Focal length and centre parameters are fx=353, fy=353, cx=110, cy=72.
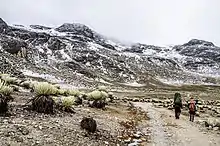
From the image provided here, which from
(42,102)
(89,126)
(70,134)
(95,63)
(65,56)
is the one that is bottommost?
(70,134)

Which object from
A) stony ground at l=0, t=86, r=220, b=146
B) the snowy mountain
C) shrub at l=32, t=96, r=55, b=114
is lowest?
stony ground at l=0, t=86, r=220, b=146

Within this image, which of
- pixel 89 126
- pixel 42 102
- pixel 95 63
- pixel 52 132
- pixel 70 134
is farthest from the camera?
pixel 95 63

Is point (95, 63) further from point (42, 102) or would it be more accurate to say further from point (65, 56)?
point (42, 102)

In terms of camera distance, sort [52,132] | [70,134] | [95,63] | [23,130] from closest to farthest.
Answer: [23,130], [52,132], [70,134], [95,63]

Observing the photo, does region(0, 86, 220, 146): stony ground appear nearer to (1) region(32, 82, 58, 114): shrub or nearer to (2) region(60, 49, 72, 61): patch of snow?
(1) region(32, 82, 58, 114): shrub

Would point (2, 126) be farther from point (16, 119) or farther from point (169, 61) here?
point (169, 61)

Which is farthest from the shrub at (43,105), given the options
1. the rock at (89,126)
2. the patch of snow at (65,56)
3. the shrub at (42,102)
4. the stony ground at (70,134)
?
the patch of snow at (65,56)

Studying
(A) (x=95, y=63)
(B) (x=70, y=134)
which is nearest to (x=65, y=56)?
Result: (A) (x=95, y=63)

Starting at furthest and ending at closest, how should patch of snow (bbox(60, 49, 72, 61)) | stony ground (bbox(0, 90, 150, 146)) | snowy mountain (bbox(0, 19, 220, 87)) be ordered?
1. patch of snow (bbox(60, 49, 72, 61))
2. snowy mountain (bbox(0, 19, 220, 87))
3. stony ground (bbox(0, 90, 150, 146))

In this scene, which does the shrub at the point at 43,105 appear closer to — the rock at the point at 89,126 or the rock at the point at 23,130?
the rock at the point at 89,126

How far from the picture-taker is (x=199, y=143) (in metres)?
13.9

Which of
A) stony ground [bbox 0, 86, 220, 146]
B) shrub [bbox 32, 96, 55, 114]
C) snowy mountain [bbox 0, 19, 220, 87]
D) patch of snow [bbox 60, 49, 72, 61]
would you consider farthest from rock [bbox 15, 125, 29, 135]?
Result: patch of snow [bbox 60, 49, 72, 61]

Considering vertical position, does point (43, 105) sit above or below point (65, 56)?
below

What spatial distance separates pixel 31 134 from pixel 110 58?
13557 centimetres
